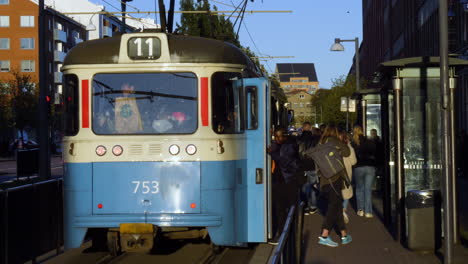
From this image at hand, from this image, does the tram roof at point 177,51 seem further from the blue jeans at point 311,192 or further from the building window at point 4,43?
the building window at point 4,43

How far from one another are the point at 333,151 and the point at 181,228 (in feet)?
9.42

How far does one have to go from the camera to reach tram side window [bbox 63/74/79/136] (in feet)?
32.7

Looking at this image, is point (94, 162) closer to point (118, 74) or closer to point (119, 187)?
point (119, 187)

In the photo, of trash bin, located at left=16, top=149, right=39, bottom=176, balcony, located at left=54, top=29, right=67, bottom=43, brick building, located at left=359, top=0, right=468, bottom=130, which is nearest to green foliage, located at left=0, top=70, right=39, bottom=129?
balcony, located at left=54, top=29, right=67, bottom=43

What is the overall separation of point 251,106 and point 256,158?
756mm

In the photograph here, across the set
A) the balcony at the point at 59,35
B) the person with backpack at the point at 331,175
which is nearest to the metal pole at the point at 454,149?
the person with backpack at the point at 331,175

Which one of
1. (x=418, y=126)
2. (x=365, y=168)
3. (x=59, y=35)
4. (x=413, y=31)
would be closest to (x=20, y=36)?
(x=59, y=35)

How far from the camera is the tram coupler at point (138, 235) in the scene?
377 inches

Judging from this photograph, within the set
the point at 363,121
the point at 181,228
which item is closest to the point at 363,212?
the point at 181,228

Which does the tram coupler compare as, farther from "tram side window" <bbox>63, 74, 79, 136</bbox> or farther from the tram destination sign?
the tram destination sign

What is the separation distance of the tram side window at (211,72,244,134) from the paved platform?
2023mm

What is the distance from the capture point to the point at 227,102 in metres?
10.1

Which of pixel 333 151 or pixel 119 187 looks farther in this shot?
pixel 333 151

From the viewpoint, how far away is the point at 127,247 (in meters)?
9.71
